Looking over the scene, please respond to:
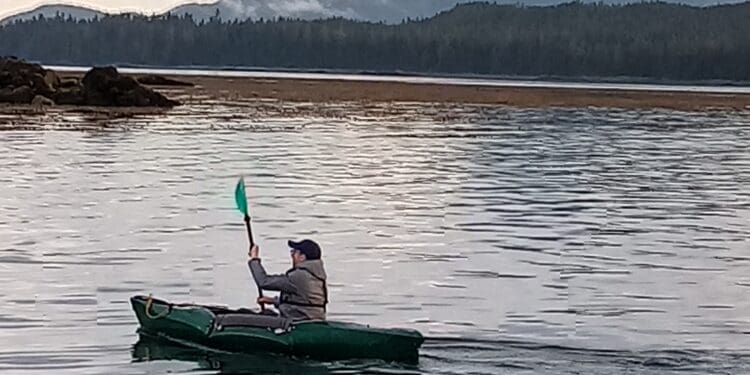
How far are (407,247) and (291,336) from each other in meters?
10.9

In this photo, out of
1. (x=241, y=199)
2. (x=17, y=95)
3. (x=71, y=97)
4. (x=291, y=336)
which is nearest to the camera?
(x=291, y=336)

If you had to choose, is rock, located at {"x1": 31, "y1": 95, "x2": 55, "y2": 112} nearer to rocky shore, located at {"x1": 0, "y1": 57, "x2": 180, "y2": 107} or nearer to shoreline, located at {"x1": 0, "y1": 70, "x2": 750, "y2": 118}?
rocky shore, located at {"x1": 0, "y1": 57, "x2": 180, "y2": 107}

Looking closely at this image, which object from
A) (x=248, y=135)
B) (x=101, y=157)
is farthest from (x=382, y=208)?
(x=248, y=135)

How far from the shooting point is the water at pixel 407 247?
20.6m

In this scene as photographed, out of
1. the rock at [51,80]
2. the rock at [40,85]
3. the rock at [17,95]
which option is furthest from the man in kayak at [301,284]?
the rock at [51,80]

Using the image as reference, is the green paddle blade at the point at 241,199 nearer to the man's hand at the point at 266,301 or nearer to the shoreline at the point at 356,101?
the man's hand at the point at 266,301

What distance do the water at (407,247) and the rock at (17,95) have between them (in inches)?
1185

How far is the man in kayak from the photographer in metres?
19.1

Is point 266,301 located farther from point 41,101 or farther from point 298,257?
point 41,101

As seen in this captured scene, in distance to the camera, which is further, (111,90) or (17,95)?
(111,90)

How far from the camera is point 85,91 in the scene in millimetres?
90000

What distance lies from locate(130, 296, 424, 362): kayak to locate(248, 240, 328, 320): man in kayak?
19 centimetres

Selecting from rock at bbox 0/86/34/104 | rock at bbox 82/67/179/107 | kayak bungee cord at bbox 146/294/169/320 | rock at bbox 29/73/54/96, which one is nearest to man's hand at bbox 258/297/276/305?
kayak bungee cord at bbox 146/294/169/320

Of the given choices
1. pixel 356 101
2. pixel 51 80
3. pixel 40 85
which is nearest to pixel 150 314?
pixel 40 85
